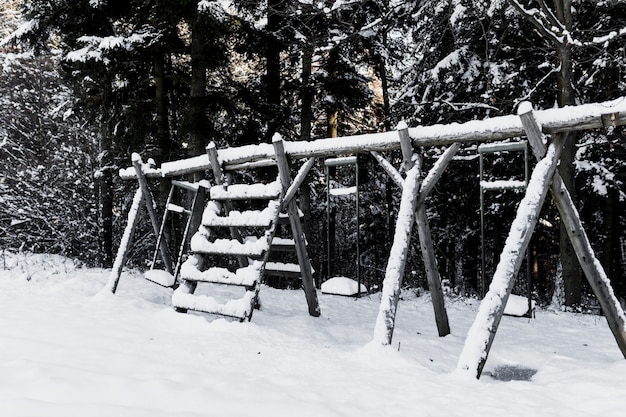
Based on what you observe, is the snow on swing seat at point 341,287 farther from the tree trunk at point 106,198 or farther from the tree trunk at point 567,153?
the tree trunk at point 106,198

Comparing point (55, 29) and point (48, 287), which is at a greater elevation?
point (55, 29)

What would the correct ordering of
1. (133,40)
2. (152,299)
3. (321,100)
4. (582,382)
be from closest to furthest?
(582,382), (152,299), (133,40), (321,100)

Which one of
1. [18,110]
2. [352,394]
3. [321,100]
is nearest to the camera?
[352,394]

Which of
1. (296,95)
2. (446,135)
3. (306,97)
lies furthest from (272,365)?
(296,95)

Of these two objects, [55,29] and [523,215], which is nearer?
[523,215]

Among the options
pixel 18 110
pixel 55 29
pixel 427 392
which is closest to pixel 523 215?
pixel 427 392

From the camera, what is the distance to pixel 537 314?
22.2 feet

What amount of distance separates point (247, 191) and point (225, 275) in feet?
3.41

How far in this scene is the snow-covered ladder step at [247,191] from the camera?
548cm

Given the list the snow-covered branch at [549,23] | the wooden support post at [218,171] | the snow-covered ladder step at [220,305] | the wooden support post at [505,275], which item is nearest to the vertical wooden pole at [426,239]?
the wooden support post at [505,275]

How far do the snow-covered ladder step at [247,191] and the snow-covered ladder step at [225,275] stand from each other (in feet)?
2.59

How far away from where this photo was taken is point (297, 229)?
5.59m

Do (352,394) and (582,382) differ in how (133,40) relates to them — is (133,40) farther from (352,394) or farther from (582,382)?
(582,382)

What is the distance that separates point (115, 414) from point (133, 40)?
330 inches
